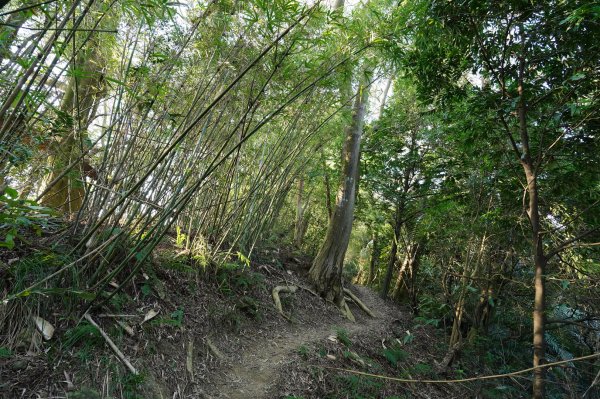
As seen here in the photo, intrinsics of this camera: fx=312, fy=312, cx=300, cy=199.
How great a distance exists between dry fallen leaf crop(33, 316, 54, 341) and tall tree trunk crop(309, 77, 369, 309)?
395 centimetres

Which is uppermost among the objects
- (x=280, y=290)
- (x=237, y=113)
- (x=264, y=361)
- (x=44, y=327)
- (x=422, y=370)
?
(x=237, y=113)

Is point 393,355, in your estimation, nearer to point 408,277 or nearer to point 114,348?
point 114,348

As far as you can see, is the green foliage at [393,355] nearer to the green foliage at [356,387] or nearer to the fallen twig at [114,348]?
the green foliage at [356,387]

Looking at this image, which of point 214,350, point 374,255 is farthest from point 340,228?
Result: point 374,255

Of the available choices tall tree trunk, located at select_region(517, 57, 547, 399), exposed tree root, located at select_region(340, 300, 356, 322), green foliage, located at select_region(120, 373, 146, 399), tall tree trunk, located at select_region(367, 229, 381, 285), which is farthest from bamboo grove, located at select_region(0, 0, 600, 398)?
tall tree trunk, located at select_region(367, 229, 381, 285)

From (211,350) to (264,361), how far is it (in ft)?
1.69

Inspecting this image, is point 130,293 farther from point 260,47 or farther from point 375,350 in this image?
point 375,350

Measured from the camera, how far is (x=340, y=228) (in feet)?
17.5

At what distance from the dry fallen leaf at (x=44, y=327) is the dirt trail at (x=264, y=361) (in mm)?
1082

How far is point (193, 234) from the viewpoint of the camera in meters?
3.52

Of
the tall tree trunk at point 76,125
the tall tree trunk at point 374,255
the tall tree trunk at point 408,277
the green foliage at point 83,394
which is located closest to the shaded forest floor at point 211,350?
the green foliage at point 83,394

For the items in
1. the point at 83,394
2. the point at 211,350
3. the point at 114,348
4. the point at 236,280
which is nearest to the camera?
the point at 83,394

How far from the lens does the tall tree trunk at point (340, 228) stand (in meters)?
5.27

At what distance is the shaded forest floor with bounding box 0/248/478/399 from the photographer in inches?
63.9
